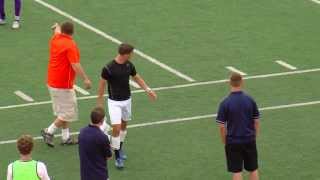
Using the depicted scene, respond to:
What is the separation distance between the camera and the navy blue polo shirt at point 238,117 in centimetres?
1477

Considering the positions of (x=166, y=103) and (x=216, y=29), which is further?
(x=216, y=29)

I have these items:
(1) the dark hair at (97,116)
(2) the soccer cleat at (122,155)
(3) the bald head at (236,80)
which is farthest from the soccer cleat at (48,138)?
(3) the bald head at (236,80)

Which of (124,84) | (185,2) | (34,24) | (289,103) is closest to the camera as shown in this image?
(124,84)

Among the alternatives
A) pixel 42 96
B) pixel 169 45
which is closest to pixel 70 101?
pixel 42 96

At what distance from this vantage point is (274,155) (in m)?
17.2

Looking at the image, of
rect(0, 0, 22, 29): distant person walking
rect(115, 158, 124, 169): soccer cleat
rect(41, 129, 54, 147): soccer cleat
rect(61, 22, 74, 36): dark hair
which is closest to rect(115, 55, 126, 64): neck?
rect(61, 22, 74, 36): dark hair

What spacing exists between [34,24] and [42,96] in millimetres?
5247

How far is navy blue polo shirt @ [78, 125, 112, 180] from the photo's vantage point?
45.6 ft

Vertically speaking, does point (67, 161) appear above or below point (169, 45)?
below

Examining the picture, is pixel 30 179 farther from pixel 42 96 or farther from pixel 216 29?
pixel 216 29

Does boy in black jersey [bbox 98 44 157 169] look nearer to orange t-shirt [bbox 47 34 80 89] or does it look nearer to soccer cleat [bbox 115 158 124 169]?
soccer cleat [bbox 115 158 124 169]

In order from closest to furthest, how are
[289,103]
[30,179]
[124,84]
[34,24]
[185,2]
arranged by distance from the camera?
[30,179] → [124,84] → [289,103] → [34,24] → [185,2]

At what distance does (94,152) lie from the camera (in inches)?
548

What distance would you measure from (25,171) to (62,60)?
16.0 ft
